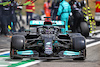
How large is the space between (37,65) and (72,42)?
1.55m

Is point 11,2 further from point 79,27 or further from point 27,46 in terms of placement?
point 27,46

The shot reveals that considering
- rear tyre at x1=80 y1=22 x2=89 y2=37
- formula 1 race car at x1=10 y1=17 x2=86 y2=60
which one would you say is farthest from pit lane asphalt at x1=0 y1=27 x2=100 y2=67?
rear tyre at x1=80 y1=22 x2=89 y2=37

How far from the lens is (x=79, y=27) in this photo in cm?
1820

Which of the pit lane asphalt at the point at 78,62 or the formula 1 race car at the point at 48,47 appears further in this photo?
the formula 1 race car at the point at 48,47

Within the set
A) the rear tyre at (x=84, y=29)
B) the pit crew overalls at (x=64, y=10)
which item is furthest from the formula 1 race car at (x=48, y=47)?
the rear tyre at (x=84, y=29)

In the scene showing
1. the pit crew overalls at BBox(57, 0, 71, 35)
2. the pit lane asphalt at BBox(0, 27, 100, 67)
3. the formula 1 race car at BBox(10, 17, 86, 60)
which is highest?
the pit crew overalls at BBox(57, 0, 71, 35)

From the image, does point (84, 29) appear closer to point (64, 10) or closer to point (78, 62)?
point (64, 10)

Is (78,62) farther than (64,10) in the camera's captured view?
No

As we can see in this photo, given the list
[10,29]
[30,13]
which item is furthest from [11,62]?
[30,13]

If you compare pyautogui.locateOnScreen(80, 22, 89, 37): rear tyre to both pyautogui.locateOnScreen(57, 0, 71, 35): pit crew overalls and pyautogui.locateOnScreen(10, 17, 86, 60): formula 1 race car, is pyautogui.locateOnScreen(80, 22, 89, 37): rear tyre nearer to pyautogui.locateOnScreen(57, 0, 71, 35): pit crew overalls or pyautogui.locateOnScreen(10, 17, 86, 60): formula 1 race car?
pyautogui.locateOnScreen(57, 0, 71, 35): pit crew overalls

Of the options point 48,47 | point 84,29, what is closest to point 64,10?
point 84,29

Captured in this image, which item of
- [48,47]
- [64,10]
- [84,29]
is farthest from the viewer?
[84,29]

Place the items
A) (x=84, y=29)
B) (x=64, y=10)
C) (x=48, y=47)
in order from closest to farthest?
(x=48, y=47) → (x=64, y=10) → (x=84, y=29)

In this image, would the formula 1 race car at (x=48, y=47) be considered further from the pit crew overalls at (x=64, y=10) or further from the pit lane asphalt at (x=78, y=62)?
the pit crew overalls at (x=64, y=10)
